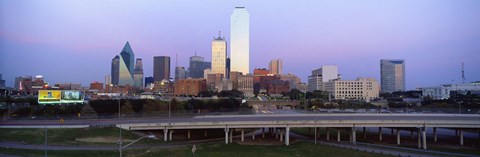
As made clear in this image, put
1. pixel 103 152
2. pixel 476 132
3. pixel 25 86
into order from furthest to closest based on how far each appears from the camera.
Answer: pixel 25 86 → pixel 476 132 → pixel 103 152

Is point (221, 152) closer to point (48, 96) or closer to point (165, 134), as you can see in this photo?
point (165, 134)

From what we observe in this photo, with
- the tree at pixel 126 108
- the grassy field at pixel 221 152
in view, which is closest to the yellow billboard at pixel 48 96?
the tree at pixel 126 108

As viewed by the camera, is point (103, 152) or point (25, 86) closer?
point (103, 152)

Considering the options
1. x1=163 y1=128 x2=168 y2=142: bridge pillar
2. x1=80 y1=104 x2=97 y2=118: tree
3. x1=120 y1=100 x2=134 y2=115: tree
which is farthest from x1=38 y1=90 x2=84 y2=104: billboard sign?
x1=163 y1=128 x2=168 y2=142: bridge pillar

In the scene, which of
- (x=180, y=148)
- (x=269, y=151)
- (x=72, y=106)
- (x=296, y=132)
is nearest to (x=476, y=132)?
(x=296, y=132)

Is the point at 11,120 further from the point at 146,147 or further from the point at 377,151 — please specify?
the point at 377,151

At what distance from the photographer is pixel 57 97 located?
88.2 meters

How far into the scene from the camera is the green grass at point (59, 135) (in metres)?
54.6

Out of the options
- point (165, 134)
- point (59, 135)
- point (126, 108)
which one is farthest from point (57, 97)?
point (165, 134)

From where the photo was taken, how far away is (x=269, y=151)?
2192 inches

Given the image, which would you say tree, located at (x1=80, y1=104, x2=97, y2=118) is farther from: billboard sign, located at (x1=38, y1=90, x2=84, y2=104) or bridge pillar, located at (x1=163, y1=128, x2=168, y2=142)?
bridge pillar, located at (x1=163, y1=128, x2=168, y2=142)

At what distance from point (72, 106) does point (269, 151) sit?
50.7 meters

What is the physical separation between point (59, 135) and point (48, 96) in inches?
1314

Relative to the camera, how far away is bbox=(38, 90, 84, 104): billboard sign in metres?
86.9
